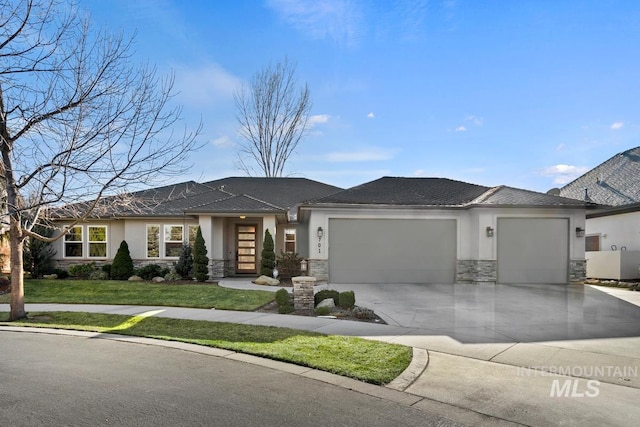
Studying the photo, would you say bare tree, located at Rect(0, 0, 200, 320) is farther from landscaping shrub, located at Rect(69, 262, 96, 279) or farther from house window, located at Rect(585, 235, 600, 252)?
house window, located at Rect(585, 235, 600, 252)

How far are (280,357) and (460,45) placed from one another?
33.4 feet

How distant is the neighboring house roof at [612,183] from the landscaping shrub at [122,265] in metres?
20.2

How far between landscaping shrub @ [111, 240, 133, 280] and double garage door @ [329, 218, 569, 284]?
8.22 m

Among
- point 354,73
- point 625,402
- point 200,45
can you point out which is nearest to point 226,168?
point 354,73

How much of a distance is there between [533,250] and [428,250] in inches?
153

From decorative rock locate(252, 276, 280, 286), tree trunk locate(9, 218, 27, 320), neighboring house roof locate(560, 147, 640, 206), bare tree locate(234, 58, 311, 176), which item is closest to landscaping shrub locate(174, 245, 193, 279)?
decorative rock locate(252, 276, 280, 286)

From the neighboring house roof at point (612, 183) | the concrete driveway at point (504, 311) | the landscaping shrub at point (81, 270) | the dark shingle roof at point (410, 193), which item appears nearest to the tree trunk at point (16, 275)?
the concrete driveway at point (504, 311)

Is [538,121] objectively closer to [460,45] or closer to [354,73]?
[460,45]

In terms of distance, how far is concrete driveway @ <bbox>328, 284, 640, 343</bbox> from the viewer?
7273mm

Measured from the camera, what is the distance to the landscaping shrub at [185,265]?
647 inches

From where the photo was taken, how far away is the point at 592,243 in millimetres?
18828

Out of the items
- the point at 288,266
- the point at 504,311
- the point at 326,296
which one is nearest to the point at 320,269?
the point at 288,266

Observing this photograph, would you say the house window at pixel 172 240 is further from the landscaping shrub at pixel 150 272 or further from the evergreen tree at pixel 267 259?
the evergreen tree at pixel 267 259

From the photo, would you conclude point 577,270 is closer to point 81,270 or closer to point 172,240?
point 172,240
